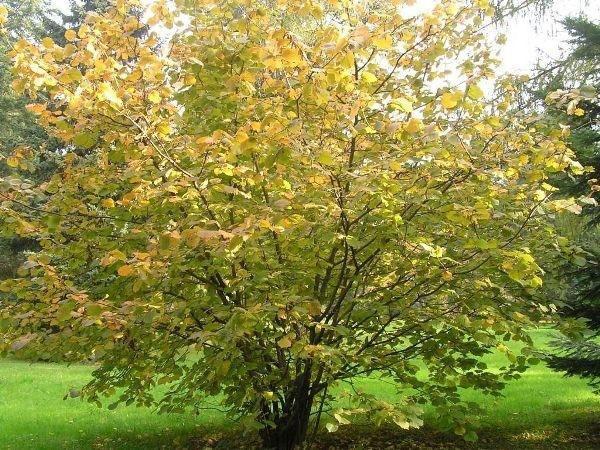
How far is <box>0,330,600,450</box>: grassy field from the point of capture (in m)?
5.61

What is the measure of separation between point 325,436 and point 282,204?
4.05 m

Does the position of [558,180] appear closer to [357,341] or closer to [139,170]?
[357,341]

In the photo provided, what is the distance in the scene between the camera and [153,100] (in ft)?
9.59

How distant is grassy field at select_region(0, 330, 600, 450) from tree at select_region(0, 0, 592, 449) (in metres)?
1.97

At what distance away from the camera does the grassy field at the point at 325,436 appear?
5.61m

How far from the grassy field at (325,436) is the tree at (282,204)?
6.46 ft

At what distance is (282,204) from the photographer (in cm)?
248

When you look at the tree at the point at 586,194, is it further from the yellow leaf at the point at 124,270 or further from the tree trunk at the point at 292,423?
the yellow leaf at the point at 124,270

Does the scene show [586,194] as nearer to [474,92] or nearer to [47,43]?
[474,92]

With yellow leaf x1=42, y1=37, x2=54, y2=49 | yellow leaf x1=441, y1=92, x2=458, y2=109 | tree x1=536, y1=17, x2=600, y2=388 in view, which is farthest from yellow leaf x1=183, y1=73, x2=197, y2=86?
tree x1=536, y1=17, x2=600, y2=388

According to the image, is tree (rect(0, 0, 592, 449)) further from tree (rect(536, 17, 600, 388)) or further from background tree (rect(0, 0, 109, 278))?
background tree (rect(0, 0, 109, 278))

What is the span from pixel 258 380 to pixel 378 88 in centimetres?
197

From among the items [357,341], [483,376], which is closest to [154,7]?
[357,341]

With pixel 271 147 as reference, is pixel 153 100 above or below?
above
